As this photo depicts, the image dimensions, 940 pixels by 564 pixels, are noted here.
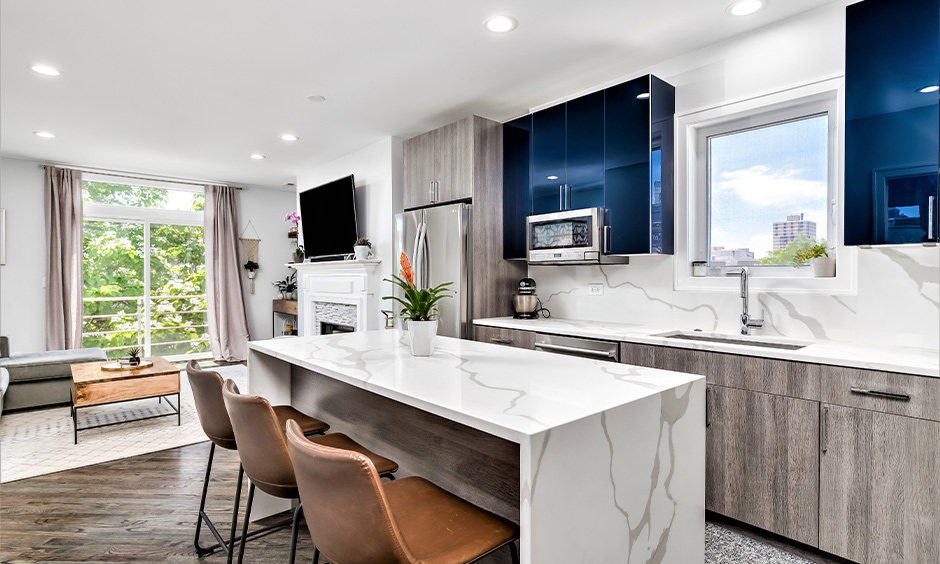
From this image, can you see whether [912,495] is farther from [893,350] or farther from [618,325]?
[618,325]

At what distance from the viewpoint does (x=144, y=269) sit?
663 centimetres

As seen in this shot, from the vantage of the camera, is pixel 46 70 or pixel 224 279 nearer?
pixel 46 70

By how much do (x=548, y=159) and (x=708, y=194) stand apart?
1099 mm

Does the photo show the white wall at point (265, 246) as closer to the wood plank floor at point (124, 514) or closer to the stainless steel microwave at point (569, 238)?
the wood plank floor at point (124, 514)

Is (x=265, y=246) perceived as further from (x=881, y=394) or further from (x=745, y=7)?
(x=881, y=394)

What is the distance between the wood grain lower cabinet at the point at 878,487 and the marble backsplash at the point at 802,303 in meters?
0.63

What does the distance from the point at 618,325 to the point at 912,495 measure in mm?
1718

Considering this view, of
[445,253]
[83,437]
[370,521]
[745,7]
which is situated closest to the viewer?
[370,521]

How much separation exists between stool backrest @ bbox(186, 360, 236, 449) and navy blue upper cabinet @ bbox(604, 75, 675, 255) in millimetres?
2352

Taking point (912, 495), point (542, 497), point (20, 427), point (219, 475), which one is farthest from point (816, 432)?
point (20, 427)

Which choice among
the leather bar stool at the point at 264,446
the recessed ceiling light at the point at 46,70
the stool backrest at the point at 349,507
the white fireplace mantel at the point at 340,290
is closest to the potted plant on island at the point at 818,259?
the leather bar stool at the point at 264,446

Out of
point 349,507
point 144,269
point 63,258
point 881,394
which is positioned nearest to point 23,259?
point 63,258

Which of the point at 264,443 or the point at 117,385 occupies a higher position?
the point at 264,443

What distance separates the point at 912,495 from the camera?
1870 mm
